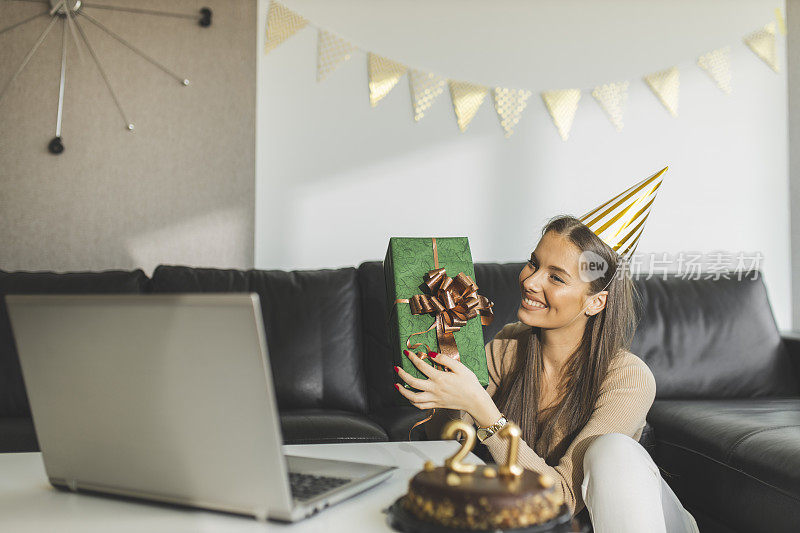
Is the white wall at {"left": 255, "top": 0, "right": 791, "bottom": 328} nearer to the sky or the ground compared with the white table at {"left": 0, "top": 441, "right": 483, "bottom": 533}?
nearer to the sky

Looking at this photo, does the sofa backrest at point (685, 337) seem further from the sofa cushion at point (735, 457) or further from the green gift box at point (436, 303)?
the green gift box at point (436, 303)

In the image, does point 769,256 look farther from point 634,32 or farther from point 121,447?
point 121,447

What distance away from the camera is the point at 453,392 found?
1.35 m

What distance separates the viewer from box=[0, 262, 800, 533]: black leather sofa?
196 centimetres

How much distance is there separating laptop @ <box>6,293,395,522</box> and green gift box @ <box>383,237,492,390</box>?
60 cm

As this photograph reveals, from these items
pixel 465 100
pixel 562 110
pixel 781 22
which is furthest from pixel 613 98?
pixel 781 22

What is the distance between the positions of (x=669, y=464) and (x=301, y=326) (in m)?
1.18

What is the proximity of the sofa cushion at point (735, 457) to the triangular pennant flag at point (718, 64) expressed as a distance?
1.43 m

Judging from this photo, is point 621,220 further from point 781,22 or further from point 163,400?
point 781,22

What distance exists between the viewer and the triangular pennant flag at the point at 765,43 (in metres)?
3.07

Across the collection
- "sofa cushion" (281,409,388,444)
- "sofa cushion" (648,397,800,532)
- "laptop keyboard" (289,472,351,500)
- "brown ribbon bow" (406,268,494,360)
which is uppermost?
"brown ribbon bow" (406,268,494,360)

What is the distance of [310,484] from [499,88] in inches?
94.0

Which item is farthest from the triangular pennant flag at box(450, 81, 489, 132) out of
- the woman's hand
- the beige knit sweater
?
the woman's hand

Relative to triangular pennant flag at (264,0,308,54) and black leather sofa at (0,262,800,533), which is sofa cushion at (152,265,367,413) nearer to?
black leather sofa at (0,262,800,533)
